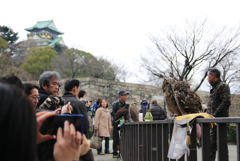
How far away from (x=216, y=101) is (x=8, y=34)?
130 ft

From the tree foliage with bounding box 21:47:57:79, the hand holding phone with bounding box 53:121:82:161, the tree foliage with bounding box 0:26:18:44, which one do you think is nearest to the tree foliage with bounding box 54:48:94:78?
the tree foliage with bounding box 21:47:57:79

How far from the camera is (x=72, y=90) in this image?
13.8ft

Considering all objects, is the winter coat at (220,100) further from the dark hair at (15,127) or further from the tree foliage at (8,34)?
the tree foliage at (8,34)

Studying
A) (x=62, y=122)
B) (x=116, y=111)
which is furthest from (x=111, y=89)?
(x=62, y=122)

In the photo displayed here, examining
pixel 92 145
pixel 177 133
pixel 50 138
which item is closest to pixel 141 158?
pixel 177 133

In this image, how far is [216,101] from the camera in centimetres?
525

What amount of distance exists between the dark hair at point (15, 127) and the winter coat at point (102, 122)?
793 cm

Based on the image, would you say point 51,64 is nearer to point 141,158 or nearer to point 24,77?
point 24,77

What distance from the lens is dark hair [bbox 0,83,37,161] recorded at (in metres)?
0.97

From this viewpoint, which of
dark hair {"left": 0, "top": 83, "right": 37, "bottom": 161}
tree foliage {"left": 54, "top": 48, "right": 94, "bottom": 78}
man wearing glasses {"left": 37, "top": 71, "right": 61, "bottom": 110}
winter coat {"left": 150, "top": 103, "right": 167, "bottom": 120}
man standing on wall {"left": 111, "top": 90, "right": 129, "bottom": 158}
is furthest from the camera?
tree foliage {"left": 54, "top": 48, "right": 94, "bottom": 78}

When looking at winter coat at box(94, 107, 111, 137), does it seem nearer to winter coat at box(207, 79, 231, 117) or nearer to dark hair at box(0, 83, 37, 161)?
winter coat at box(207, 79, 231, 117)

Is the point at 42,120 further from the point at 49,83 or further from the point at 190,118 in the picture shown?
the point at 49,83

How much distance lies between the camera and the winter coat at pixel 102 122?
8.87 meters

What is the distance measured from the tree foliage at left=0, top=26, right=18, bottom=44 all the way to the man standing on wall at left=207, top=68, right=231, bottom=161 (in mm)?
39192
